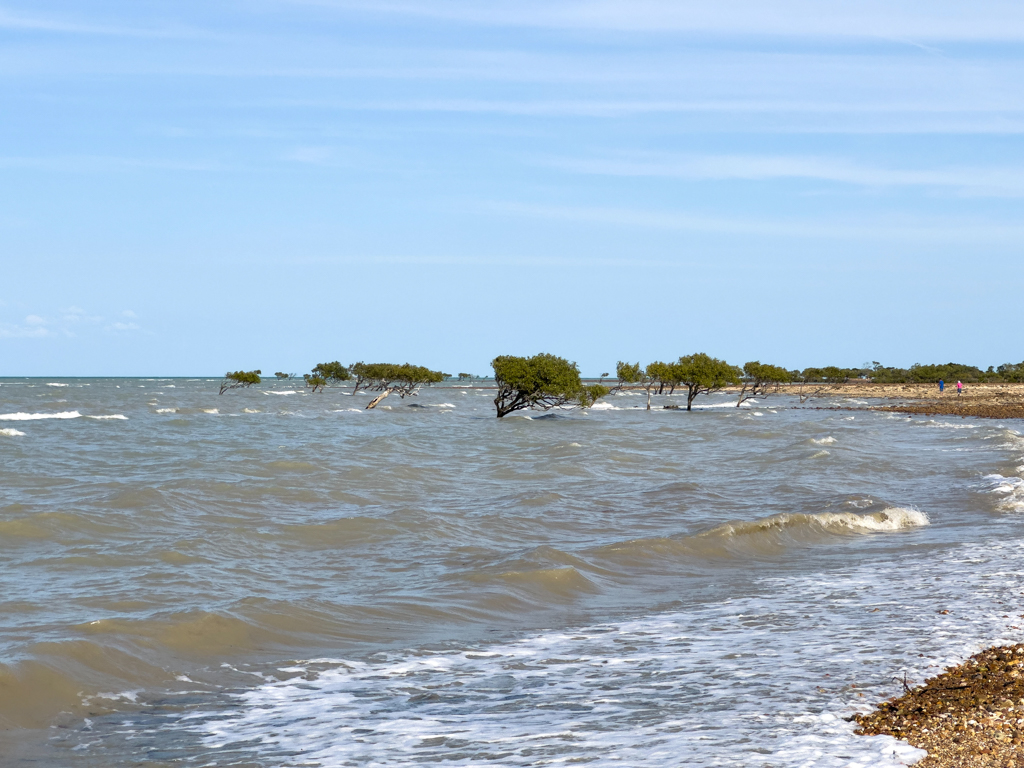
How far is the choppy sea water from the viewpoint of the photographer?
21.7 ft

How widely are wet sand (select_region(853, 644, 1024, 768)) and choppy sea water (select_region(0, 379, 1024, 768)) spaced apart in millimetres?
241

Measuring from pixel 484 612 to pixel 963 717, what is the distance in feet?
21.3

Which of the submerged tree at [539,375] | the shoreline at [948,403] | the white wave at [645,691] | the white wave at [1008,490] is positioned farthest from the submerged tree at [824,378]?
the white wave at [645,691]

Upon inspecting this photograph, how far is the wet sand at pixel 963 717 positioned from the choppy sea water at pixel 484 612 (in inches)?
9.5

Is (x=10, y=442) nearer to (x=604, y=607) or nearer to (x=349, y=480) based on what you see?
(x=349, y=480)

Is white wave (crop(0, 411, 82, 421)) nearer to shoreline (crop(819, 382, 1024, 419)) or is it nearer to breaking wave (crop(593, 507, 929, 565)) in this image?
breaking wave (crop(593, 507, 929, 565))

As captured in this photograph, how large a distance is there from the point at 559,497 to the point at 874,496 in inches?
311

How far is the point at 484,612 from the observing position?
11508 millimetres

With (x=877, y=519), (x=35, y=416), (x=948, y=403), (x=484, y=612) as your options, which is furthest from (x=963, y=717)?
(x=948, y=403)

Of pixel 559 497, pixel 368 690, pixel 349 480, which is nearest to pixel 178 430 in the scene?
pixel 349 480

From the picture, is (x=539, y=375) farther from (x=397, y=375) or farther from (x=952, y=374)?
(x=952, y=374)

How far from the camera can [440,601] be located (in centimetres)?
1196

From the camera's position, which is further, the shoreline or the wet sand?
the shoreline

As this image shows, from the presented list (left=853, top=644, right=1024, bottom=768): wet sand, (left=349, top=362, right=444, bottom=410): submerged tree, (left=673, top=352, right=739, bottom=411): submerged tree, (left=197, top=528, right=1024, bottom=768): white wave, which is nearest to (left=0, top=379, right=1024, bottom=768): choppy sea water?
(left=197, top=528, right=1024, bottom=768): white wave
